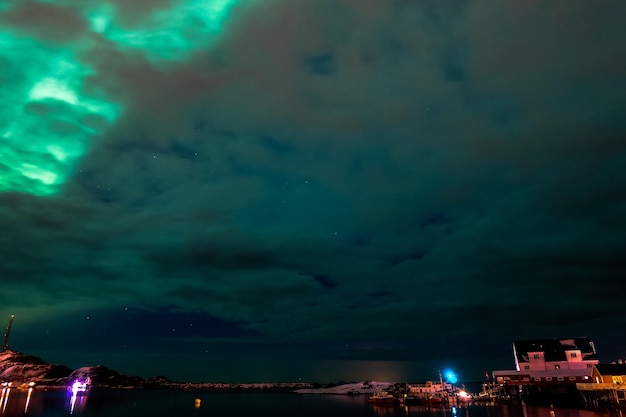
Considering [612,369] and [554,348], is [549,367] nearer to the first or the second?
[554,348]

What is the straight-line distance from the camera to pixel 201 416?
91.0m

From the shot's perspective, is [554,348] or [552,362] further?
[554,348]

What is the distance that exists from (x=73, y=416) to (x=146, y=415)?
1612cm

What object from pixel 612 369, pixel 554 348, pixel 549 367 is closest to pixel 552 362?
pixel 549 367

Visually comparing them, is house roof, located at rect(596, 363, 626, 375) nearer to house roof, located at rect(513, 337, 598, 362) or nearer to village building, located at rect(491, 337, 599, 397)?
village building, located at rect(491, 337, 599, 397)

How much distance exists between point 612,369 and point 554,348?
19.3 metres

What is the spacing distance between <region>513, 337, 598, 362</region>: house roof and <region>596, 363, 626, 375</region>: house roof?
13846 millimetres

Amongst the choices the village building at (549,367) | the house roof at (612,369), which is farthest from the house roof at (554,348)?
the house roof at (612,369)

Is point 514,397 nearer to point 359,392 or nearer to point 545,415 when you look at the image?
point 545,415

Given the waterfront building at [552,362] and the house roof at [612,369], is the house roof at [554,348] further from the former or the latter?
the house roof at [612,369]

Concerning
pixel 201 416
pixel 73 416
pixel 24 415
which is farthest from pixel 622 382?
pixel 24 415

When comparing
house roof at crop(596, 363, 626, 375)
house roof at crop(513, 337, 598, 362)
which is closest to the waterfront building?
house roof at crop(513, 337, 598, 362)

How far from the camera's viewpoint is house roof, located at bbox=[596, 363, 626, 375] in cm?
8038

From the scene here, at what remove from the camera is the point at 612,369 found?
3241 inches
